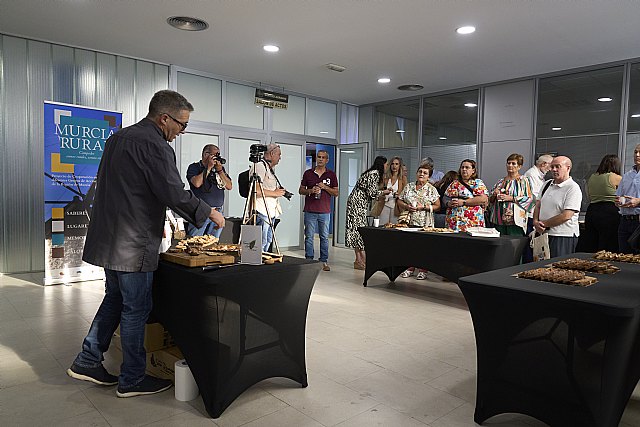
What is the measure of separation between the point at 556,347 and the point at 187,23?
4.70 metres

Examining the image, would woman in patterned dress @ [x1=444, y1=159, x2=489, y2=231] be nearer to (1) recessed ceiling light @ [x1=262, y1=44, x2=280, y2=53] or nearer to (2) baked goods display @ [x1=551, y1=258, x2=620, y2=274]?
(2) baked goods display @ [x1=551, y1=258, x2=620, y2=274]

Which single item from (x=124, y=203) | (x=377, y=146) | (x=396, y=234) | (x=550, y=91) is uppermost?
(x=550, y=91)

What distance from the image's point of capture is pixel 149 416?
2.26 meters

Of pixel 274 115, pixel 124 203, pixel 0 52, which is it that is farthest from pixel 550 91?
pixel 0 52

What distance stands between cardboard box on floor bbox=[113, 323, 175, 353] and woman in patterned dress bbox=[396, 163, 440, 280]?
3466 mm

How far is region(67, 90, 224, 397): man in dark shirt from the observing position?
2.24 metres

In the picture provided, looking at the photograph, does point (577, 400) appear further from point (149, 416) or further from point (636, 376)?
point (149, 416)

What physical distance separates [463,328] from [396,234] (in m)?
1.33

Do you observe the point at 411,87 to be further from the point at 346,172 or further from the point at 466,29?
the point at 466,29

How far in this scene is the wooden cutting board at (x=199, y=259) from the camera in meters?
2.27

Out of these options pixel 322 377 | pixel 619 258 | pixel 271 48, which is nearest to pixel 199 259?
pixel 322 377

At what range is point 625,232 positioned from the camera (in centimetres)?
491

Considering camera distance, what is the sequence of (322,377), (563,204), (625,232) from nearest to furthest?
(322,377), (563,204), (625,232)

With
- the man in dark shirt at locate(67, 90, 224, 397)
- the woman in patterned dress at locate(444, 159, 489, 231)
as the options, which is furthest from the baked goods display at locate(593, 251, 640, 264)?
the man in dark shirt at locate(67, 90, 224, 397)
